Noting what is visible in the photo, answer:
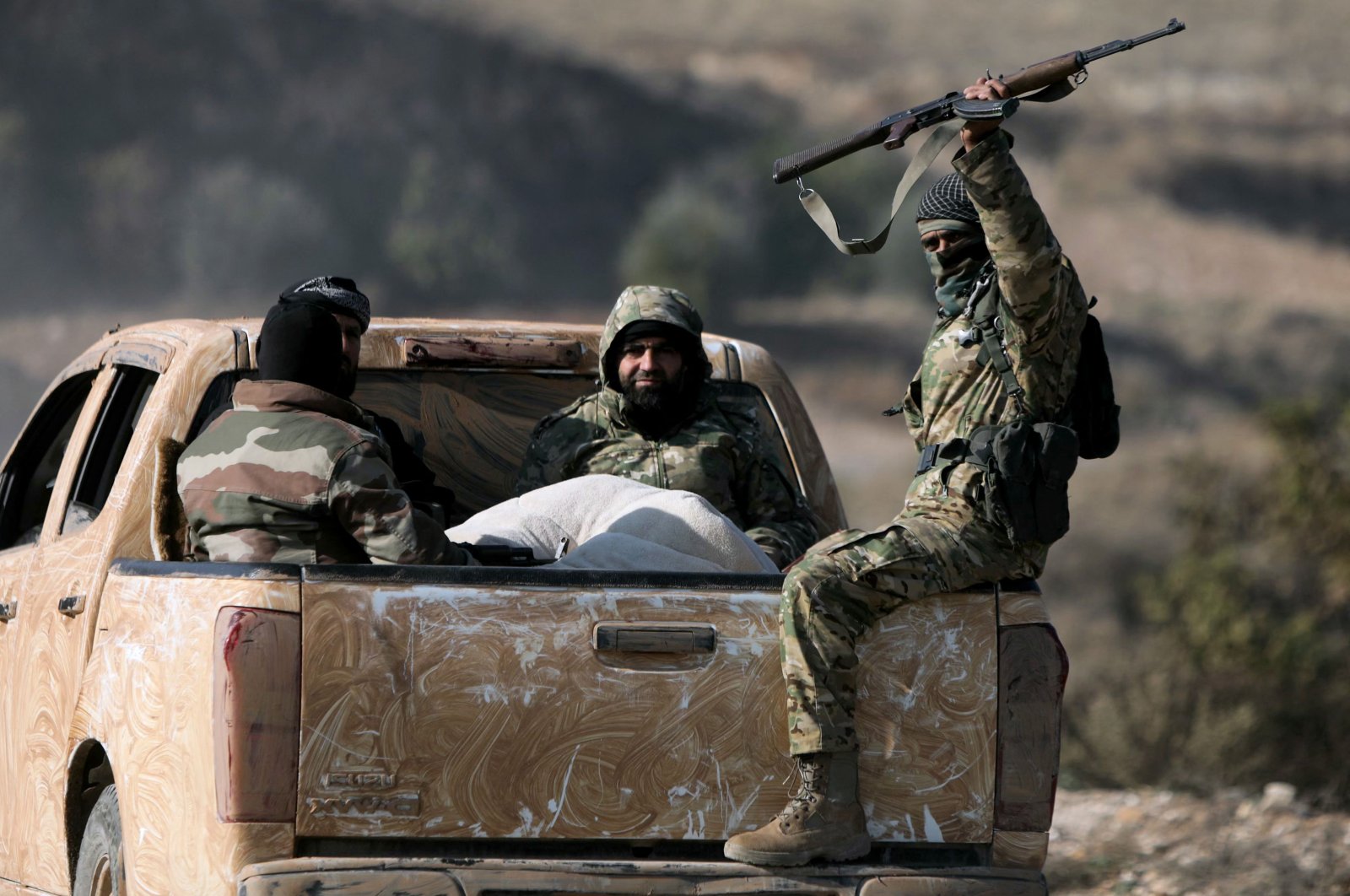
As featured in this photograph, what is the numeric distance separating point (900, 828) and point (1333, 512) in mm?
10735

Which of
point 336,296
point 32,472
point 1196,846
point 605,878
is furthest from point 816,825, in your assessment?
point 1196,846

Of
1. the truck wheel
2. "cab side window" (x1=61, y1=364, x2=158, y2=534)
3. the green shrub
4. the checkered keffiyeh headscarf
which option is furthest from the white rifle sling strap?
the green shrub

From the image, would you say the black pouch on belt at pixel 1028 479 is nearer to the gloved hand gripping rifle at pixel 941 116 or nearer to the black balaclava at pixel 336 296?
the gloved hand gripping rifle at pixel 941 116

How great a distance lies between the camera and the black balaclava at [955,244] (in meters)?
4.69

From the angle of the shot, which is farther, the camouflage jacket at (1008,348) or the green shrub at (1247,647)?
the green shrub at (1247,647)

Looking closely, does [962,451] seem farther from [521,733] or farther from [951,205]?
[521,733]

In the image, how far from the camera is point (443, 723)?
12.6ft

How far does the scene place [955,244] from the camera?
473cm

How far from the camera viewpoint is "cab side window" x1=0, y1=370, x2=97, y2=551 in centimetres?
611

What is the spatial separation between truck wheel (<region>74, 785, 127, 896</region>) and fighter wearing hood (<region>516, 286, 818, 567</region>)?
1.64 metres

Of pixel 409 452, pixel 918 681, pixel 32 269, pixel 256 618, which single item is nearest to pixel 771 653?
pixel 918 681

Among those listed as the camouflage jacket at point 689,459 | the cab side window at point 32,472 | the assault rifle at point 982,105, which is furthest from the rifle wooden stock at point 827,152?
the cab side window at point 32,472

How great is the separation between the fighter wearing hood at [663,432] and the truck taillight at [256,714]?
187cm

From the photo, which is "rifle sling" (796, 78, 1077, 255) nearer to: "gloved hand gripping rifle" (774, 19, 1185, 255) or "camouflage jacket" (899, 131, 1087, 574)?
"gloved hand gripping rifle" (774, 19, 1185, 255)
